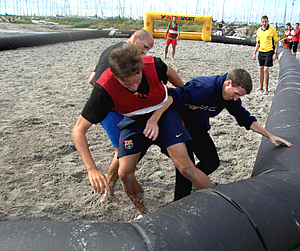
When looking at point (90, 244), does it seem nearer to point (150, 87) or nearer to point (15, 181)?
point (150, 87)

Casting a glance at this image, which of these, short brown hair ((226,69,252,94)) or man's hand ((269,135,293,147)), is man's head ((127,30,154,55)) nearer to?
short brown hair ((226,69,252,94))

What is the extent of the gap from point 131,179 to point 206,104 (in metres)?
0.83

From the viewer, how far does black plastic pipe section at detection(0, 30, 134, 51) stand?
473 inches

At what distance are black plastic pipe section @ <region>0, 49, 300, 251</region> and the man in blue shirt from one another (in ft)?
2.19

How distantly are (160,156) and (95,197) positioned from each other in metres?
1.09

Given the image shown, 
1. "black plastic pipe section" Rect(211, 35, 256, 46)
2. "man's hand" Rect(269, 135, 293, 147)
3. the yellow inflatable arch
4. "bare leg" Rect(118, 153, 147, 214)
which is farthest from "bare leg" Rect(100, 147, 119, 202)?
"black plastic pipe section" Rect(211, 35, 256, 46)

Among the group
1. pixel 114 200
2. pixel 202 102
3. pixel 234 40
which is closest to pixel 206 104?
pixel 202 102

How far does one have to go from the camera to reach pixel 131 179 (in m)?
2.34

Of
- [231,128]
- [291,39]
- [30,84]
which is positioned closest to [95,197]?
[231,128]

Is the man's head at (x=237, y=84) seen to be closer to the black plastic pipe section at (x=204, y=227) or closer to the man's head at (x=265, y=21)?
the black plastic pipe section at (x=204, y=227)

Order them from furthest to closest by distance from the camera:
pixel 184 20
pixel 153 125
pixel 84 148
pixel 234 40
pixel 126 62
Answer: pixel 234 40 < pixel 184 20 < pixel 153 125 < pixel 84 148 < pixel 126 62

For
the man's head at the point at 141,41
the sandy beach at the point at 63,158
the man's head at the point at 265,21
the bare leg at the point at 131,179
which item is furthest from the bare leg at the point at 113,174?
the man's head at the point at 265,21

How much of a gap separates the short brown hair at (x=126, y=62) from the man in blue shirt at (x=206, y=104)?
0.50 m

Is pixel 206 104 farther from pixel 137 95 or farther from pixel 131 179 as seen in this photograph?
pixel 131 179
